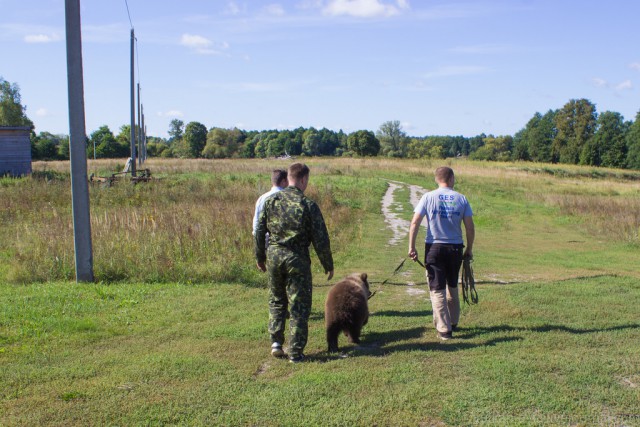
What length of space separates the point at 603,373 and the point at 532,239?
12826mm

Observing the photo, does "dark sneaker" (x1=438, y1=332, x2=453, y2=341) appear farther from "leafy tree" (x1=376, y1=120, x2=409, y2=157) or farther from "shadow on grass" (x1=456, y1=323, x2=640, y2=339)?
"leafy tree" (x1=376, y1=120, x2=409, y2=157)

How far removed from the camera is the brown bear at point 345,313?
612cm

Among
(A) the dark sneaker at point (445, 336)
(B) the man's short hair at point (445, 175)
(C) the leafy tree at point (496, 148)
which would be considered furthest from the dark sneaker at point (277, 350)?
(C) the leafy tree at point (496, 148)

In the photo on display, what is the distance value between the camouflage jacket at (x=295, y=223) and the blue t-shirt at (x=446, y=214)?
4.40 feet

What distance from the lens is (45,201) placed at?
2094 centimetres

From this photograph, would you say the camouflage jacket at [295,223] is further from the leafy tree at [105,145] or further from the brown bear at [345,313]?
the leafy tree at [105,145]

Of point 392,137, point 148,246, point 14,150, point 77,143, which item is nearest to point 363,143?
point 392,137

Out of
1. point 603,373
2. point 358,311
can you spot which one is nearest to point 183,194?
point 358,311

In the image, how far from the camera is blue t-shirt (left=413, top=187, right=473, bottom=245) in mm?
6352

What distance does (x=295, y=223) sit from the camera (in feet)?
18.7

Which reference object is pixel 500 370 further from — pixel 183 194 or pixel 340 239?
pixel 183 194

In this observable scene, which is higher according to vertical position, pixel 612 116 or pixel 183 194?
pixel 612 116

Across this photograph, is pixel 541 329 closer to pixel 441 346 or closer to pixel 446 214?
pixel 441 346

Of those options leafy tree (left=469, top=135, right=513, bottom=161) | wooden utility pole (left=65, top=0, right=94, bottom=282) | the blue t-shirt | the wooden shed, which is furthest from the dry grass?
leafy tree (left=469, top=135, right=513, bottom=161)
